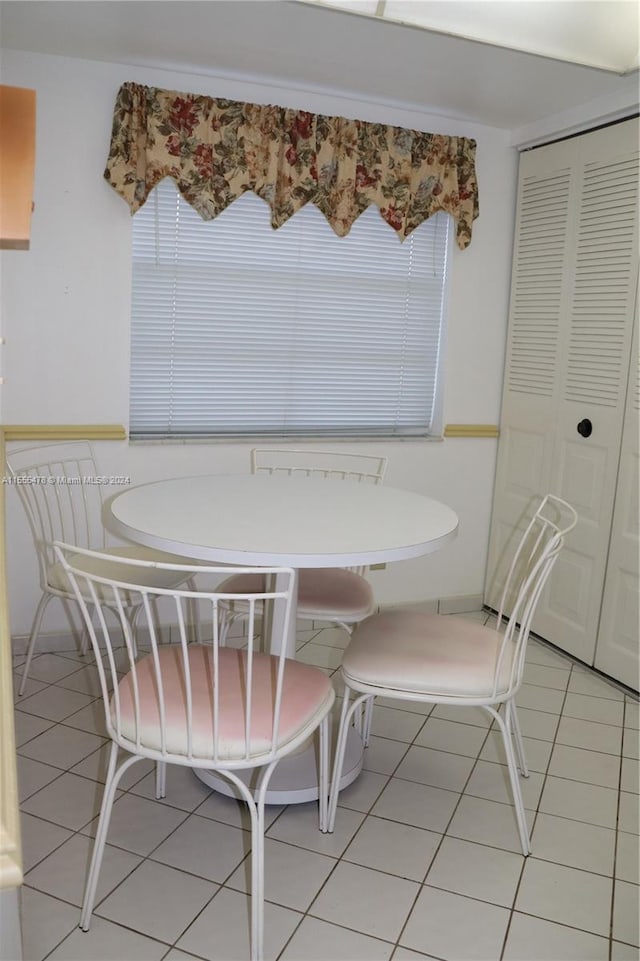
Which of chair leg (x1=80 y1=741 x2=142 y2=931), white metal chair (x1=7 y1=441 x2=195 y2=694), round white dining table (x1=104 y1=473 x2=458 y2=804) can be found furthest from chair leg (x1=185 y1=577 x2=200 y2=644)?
chair leg (x1=80 y1=741 x2=142 y2=931)

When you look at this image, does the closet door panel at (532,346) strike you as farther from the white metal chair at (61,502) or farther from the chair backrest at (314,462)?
the white metal chair at (61,502)

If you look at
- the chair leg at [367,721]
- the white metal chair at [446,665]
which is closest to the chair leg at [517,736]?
the white metal chair at [446,665]

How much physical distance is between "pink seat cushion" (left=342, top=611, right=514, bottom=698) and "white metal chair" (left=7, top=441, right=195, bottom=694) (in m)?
0.86

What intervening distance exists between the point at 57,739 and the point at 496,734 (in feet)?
4.74

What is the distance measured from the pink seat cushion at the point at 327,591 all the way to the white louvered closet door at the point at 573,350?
1.12m

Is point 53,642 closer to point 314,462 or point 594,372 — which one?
point 314,462

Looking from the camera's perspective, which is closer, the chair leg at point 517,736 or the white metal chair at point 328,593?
the chair leg at point 517,736

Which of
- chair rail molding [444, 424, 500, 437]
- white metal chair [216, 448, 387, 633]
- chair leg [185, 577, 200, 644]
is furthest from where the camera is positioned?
chair rail molding [444, 424, 500, 437]

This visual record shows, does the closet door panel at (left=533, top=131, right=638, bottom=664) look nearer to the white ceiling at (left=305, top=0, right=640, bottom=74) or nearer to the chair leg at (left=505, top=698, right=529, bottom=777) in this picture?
the white ceiling at (left=305, top=0, right=640, bottom=74)

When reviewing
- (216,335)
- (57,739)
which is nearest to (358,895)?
(57,739)

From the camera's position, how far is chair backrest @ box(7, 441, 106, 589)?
290 cm

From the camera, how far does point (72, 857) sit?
1940mm

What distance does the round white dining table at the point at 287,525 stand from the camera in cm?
178

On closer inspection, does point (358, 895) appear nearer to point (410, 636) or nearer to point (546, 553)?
point (410, 636)
